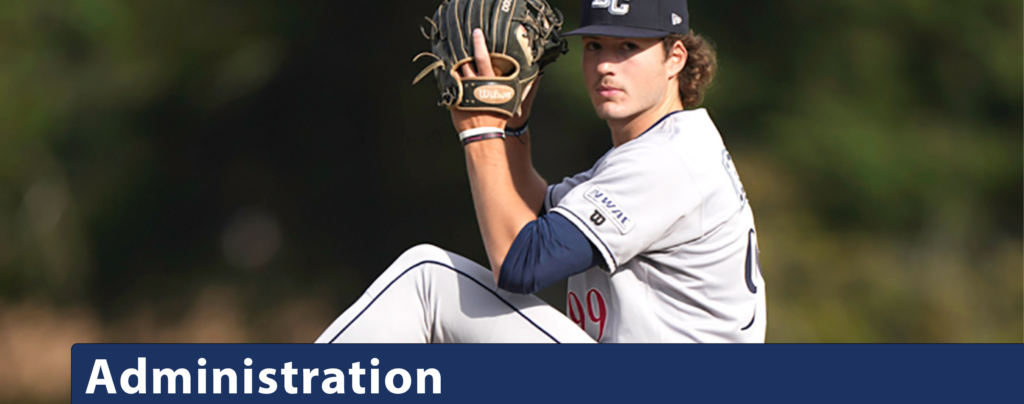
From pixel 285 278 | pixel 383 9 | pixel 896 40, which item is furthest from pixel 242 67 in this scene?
pixel 896 40

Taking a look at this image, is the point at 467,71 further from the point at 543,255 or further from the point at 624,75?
the point at 543,255

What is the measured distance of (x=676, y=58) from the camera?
211 cm

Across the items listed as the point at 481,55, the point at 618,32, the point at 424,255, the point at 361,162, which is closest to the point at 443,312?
the point at 424,255

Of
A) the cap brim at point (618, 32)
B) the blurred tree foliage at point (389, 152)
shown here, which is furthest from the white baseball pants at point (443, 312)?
the blurred tree foliage at point (389, 152)

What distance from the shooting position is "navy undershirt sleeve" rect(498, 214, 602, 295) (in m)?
1.78

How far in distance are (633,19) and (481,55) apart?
33 centimetres

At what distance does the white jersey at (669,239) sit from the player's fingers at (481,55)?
31cm

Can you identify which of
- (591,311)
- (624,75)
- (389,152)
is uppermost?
(389,152)

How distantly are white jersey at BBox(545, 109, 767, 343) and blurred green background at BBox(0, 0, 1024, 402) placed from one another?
2.63 m

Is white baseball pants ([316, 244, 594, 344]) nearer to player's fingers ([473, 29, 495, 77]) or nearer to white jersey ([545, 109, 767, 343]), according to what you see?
white jersey ([545, 109, 767, 343])

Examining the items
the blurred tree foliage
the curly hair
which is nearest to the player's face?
the curly hair

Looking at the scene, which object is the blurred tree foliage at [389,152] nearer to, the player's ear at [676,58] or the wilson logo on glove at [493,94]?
the player's ear at [676,58]

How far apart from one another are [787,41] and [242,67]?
3.23 m

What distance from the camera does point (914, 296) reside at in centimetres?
524
